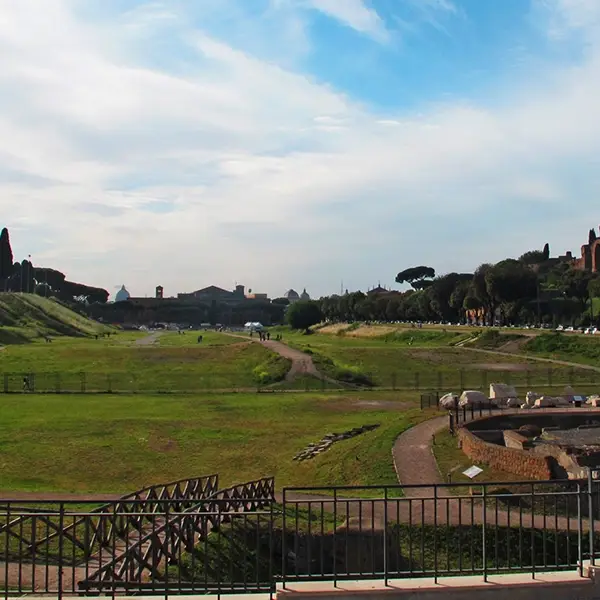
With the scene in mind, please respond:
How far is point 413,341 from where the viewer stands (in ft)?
292

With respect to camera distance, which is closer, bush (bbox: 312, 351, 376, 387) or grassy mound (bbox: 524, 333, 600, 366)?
bush (bbox: 312, 351, 376, 387)

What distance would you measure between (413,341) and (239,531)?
75.5 metres

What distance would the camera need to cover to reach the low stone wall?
67.3ft

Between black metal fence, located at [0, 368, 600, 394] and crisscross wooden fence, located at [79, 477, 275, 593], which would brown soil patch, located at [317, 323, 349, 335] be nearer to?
black metal fence, located at [0, 368, 600, 394]

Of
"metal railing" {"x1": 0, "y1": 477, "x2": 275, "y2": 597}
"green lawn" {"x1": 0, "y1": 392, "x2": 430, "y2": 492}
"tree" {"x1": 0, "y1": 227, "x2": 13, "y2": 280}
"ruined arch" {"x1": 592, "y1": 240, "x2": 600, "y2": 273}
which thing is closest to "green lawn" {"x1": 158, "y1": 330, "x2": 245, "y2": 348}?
"green lawn" {"x1": 0, "y1": 392, "x2": 430, "y2": 492}

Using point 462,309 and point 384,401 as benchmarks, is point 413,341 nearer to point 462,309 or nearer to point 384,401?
point 462,309

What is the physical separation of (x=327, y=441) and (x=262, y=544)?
48.1ft

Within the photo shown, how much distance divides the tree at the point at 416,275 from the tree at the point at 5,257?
84.0 metres

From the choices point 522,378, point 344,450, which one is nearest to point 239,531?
point 344,450

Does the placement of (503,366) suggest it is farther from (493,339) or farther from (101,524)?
(101,524)

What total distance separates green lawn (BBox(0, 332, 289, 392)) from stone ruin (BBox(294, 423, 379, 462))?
64.5ft

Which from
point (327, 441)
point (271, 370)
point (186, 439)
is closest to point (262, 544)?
point (327, 441)

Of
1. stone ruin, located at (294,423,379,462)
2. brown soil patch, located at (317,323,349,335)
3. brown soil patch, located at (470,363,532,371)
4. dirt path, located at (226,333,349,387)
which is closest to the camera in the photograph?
stone ruin, located at (294,423,379,462)

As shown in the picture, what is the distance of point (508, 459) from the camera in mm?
21672
